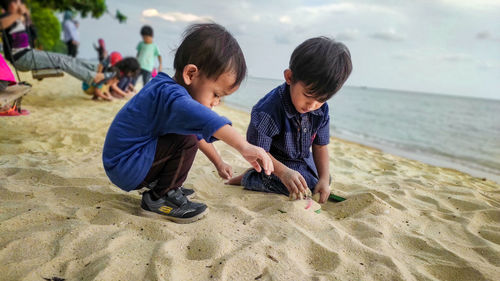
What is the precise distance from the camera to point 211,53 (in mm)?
1485

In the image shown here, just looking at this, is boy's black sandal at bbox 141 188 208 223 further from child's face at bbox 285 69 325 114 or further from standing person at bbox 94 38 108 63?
standing person at bbox 94 38 108 63

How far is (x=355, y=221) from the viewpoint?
1729 mm

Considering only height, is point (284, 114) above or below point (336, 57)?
below

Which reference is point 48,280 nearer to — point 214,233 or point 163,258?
point 163,258

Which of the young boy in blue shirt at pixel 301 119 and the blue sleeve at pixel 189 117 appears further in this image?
the young boy in blue shirt at pixel 301 119

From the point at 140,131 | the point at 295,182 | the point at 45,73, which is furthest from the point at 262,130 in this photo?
the point at 45,73

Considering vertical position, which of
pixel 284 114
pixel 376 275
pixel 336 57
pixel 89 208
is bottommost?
pixel 89 208

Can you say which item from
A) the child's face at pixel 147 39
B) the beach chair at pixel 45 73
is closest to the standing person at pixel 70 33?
the child's face at pixel 147 39

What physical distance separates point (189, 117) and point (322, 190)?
1104 mm

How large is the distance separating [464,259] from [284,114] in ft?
3.67

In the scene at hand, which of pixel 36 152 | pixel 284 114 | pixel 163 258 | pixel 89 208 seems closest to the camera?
pixel 163 258

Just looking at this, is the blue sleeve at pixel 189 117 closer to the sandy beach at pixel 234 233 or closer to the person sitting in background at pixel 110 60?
the sandy beach at pixel 234 233

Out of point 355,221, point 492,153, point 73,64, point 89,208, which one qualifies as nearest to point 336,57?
point 355,221

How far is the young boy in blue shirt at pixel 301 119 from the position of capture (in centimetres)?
172
